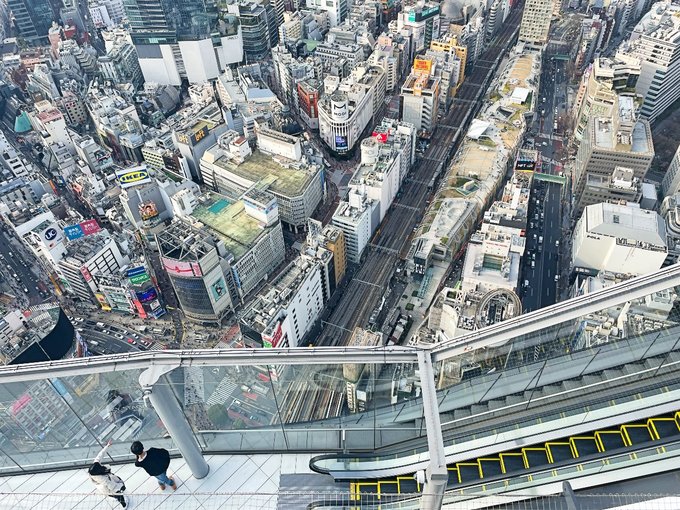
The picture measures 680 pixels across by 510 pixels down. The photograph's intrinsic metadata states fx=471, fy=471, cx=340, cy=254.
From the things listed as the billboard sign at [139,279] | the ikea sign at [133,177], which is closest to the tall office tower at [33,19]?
the ikea sign at [133,177]

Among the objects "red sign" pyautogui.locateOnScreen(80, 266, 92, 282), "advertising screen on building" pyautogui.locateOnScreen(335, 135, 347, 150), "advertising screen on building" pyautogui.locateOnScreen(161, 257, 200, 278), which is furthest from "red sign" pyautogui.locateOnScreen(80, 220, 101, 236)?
"advertising screen on building" pyautogui.locateOnScreen(335, 135, 347, 150)

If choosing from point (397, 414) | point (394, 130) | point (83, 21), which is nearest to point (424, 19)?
point (394, 130)

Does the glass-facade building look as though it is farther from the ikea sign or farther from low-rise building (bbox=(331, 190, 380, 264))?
the ikea sign

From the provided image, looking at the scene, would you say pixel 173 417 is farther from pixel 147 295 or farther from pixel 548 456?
pixel 147 295

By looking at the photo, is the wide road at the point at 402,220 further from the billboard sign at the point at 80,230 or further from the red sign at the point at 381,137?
the billboard sign at the point at 80,230

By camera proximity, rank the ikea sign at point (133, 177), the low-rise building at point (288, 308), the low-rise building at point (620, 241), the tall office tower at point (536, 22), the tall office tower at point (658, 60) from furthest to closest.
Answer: the tall office tower at point (536, 22), the tall office tower at point (658, 60), the ikea sign at point (133, 177), the low-rise building at point (620, 241), the low-rise building at point (288, 308)

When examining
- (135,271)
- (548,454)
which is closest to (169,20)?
(135,271)

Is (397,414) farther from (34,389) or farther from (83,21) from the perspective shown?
(83,21)
